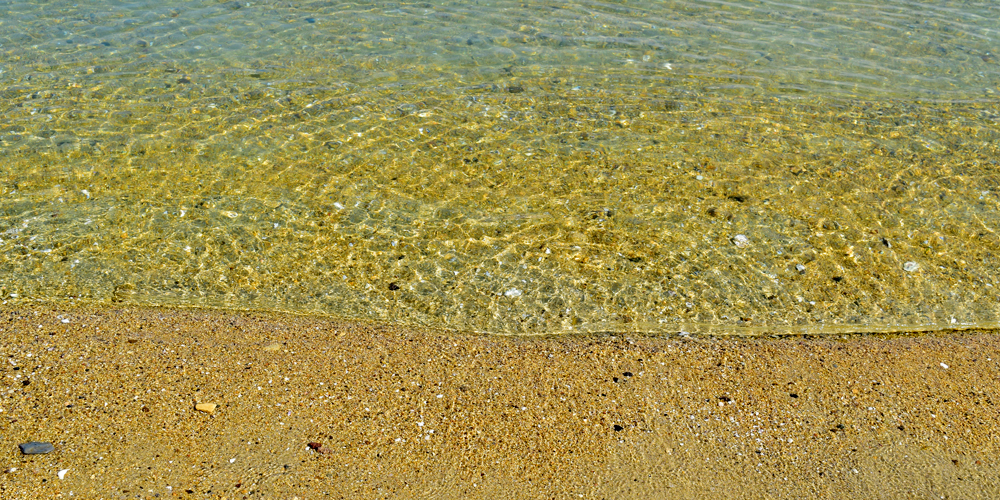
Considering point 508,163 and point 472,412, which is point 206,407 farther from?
point 508,163

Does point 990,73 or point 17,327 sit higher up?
point 990,73

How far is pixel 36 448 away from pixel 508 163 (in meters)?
5.46

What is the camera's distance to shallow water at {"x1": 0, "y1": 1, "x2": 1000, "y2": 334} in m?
6.23

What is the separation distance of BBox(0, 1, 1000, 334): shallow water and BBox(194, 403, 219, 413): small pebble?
1.55 metres

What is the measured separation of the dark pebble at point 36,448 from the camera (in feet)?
13.1

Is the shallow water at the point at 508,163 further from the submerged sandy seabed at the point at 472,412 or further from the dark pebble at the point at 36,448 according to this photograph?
the dark pebble at the point at 36,448

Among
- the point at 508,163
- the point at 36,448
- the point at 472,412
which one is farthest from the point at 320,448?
the point at 508,163

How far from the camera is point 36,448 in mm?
4004

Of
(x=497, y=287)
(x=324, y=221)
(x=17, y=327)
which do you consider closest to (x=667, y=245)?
(x=497, y=287)

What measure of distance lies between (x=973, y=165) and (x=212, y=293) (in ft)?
28.1

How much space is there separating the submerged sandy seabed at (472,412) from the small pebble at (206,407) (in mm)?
35

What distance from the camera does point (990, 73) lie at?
1082 centimetres

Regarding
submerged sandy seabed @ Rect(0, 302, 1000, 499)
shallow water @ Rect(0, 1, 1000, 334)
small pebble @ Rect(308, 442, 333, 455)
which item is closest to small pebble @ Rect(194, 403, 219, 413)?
submerged sandy seabed @ Rect(0, 302, 1000, 499)

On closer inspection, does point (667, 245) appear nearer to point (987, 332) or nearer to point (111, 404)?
point (987, 332)
